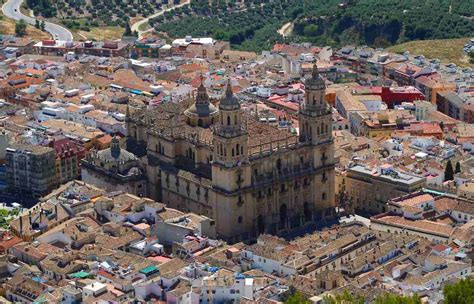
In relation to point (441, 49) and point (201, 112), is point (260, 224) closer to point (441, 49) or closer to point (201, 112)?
point (201, 112)

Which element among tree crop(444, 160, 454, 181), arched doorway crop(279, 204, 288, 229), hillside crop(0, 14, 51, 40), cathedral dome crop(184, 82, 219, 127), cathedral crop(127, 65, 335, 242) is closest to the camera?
cathedral crop(127, 65, 335, 242)

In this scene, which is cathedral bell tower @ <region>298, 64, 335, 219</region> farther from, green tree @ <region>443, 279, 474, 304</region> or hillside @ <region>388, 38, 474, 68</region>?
hillside @ <region>388, 38, 474, 68</region>

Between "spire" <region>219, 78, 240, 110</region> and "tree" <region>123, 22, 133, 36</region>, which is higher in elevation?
"spire" <region>219, 78, 240, 110</region>

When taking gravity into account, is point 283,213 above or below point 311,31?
below

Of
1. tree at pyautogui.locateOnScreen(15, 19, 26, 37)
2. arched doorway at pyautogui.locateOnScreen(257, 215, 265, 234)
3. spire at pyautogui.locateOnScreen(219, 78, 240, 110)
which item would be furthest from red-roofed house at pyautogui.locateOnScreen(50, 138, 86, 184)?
tree at pyautogui.locateOnScreen(15, 19, 26, 37)

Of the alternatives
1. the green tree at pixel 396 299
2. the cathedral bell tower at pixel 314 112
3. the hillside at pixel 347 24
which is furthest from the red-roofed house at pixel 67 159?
the hillside at pixel 347 24

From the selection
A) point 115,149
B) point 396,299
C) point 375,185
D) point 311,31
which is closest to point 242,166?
point 375,185

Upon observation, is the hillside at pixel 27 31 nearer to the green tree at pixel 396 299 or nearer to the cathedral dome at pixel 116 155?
the cathedral dome at pixel 116 155
